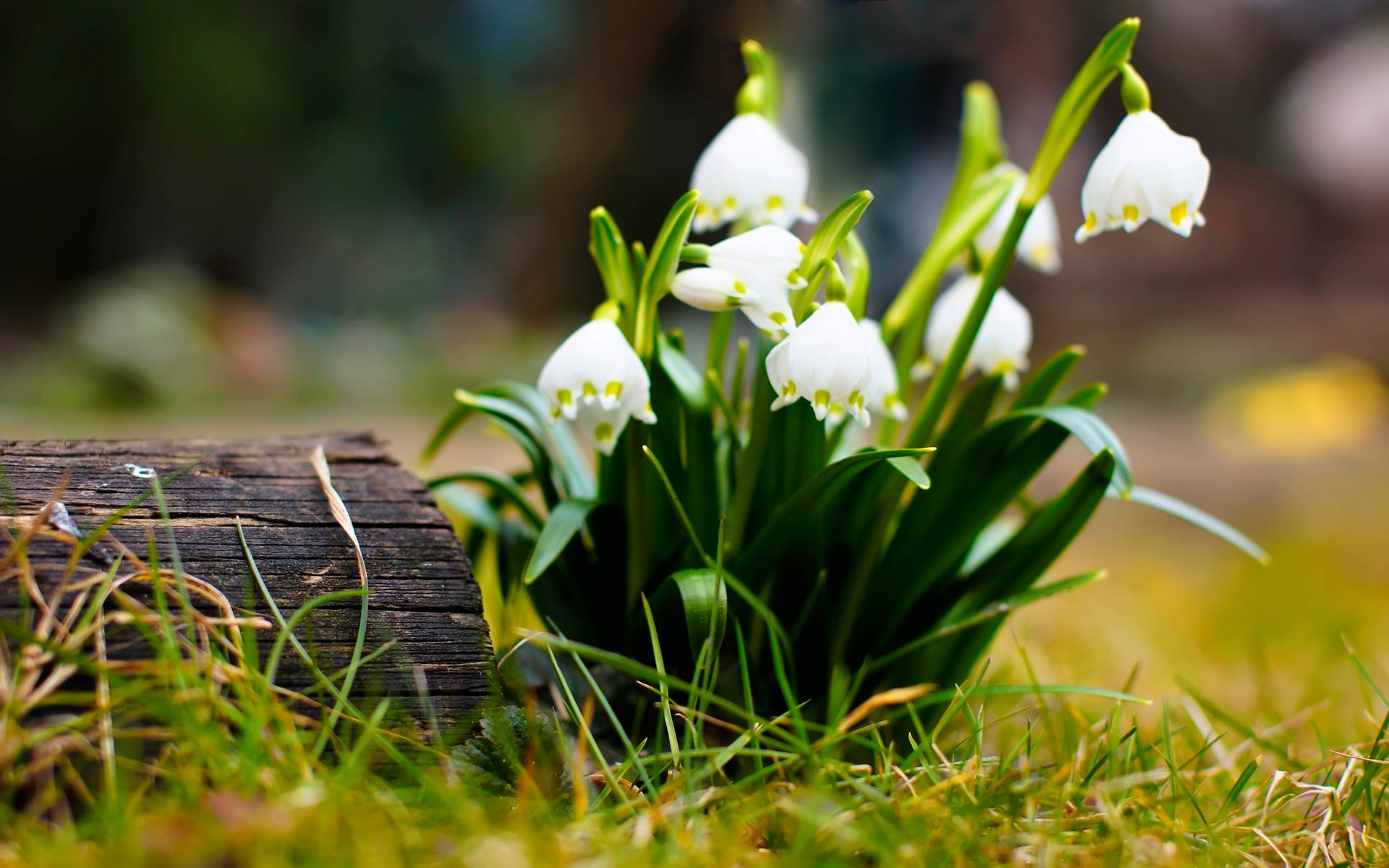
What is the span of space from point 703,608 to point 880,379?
29cm

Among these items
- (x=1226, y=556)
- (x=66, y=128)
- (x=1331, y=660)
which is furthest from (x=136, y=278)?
(x=1331, y=660)

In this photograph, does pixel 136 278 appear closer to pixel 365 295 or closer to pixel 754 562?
pixel 365 295

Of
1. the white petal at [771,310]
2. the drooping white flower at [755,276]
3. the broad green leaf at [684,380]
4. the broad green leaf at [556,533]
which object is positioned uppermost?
the drooping white flower at [755,276]

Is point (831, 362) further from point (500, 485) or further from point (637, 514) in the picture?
point (500, 485)

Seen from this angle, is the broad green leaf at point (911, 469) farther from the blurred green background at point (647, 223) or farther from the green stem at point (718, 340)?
the blurred green background at point (647, 223)

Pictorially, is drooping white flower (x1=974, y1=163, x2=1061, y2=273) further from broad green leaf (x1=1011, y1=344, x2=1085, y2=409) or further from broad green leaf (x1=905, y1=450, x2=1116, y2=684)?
broad green leaf (x1=905, y1=450, x2=1116, y2=684)

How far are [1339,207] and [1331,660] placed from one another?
5.35 meters

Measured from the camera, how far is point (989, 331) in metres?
1.11

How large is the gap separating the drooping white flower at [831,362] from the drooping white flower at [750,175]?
0.62 ft

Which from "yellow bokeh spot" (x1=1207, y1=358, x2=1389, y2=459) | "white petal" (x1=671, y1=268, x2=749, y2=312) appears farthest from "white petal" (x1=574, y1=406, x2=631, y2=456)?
"yellow bokeh spot" (x1=1207, y1=358, x2=1389, y2=459)

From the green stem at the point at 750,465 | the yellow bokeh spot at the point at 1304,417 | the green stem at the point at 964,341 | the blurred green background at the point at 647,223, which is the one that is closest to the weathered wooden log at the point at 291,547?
the green stem at the point at 750,465

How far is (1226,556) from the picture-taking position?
10.0ft

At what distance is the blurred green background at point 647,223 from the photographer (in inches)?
111

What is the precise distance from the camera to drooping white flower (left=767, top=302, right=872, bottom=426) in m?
0.83
